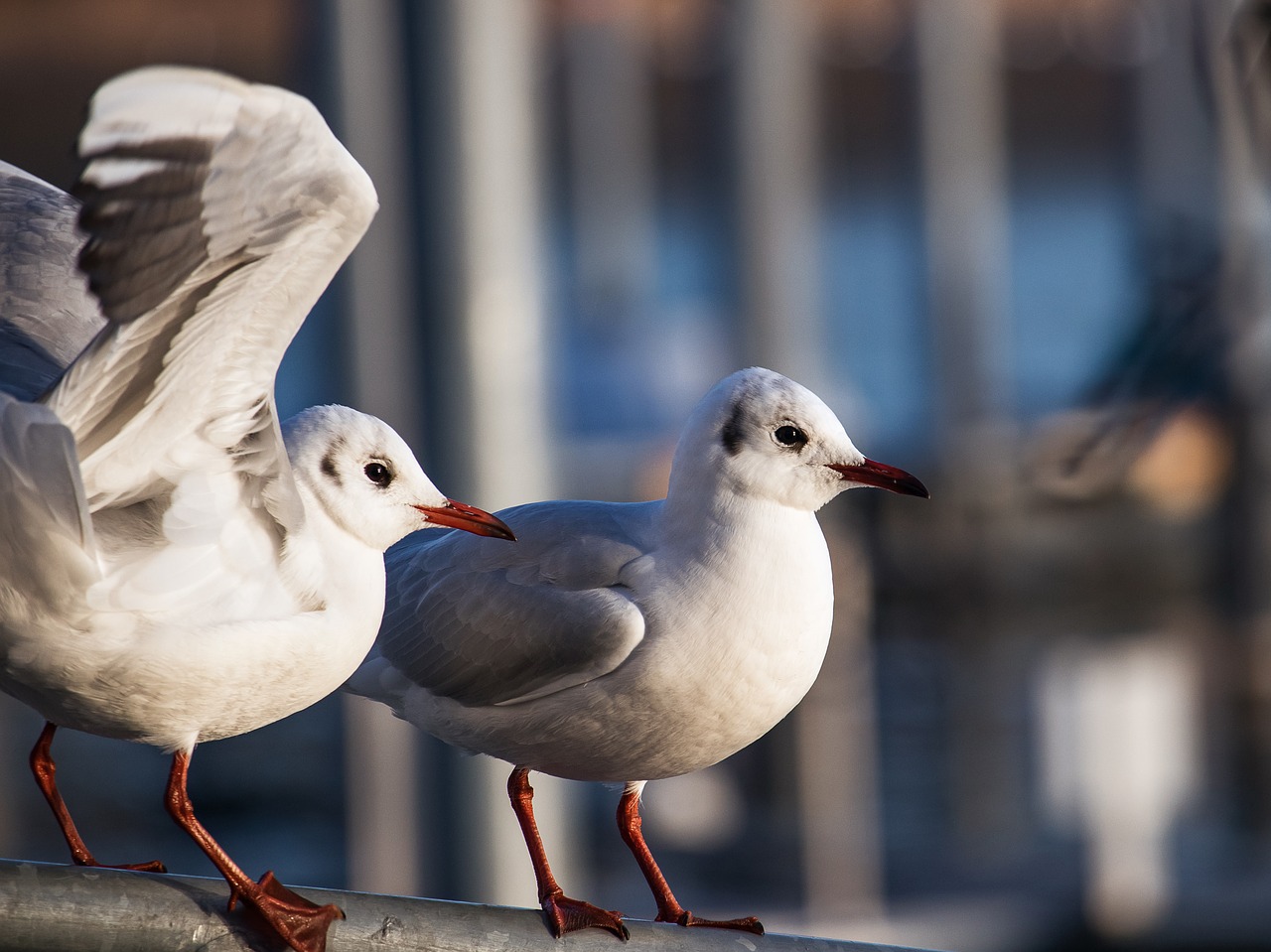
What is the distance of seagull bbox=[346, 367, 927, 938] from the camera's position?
5.48 feet

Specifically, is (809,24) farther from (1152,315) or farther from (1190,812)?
(1152,315)

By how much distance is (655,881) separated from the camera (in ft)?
6.31

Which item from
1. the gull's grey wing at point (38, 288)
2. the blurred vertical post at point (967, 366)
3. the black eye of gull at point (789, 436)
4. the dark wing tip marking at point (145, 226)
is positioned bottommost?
the blurred vertical post at point (967, 366)

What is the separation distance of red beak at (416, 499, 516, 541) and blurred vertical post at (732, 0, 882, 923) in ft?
16.7

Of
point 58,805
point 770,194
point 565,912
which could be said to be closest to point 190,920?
point 58,805

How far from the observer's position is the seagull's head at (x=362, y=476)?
156 centimetres

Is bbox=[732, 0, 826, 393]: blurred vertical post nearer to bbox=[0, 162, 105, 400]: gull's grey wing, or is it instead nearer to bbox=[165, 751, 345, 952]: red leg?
bbox=[0, 162, 105, 400]: gull's grey wing

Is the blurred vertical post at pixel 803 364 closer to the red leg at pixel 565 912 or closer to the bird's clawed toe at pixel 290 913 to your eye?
the red leg at pixel 565 912

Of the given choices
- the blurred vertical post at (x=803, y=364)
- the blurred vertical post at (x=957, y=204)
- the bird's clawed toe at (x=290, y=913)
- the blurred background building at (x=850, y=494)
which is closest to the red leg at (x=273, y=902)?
the bird's clawed toe at (x=290, y=913)

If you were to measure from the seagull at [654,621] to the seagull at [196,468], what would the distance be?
0.27m

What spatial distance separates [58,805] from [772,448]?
764mm

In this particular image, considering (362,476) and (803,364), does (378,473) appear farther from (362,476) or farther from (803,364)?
(803,364)

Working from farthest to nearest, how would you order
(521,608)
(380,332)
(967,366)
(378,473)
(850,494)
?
(967,366)
(850,494)
(380,332)
(521,608)
(378,473)

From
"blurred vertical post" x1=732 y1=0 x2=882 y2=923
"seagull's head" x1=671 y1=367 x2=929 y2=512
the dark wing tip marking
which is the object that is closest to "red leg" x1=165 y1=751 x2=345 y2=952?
the dark wing tip marking
